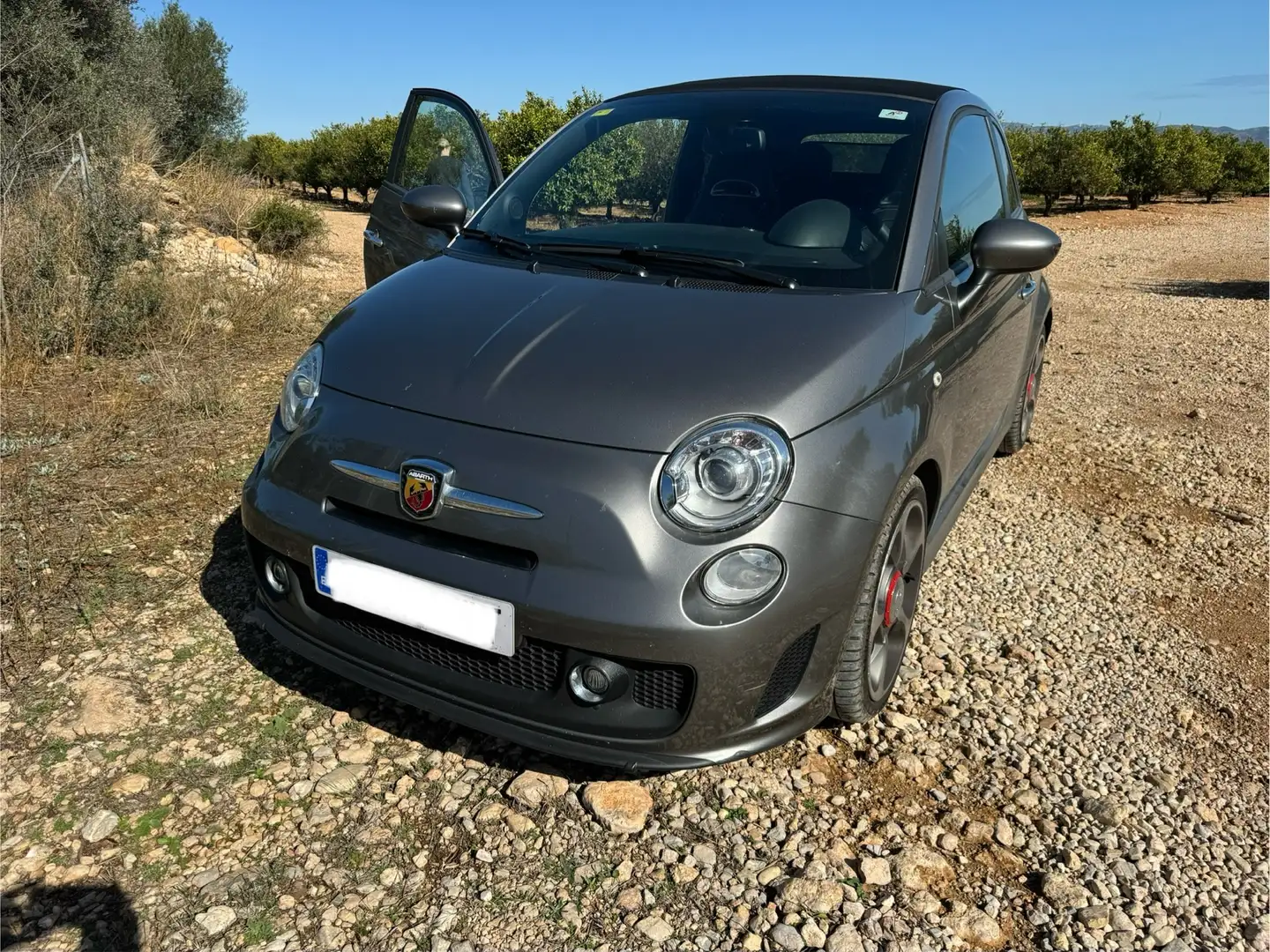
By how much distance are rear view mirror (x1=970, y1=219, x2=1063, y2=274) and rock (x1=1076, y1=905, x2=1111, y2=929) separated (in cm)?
172

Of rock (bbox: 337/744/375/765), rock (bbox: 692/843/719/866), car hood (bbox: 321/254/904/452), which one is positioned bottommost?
rock (bbox: 692/843/719/866)

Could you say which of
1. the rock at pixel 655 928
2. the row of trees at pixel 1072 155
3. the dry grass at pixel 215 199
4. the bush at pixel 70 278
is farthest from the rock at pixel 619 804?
the row of trees at pixel 1072 155

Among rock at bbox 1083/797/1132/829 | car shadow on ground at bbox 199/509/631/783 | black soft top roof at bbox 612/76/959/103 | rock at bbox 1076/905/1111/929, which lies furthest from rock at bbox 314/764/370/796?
black soft top roof at bbox 612/76/959/103

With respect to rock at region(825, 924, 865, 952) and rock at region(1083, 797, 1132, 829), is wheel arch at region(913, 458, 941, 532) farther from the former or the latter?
rock at region(825, 924, 865, 952)

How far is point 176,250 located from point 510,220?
24.5 feet

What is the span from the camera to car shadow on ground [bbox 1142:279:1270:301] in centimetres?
1021

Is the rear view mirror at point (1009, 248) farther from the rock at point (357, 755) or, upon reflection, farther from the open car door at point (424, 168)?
the open car door at point (424, 168)

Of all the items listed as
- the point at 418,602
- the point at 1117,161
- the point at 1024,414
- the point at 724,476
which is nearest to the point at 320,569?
the point at 418,602

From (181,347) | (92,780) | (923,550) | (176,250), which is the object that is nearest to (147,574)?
(92,780)

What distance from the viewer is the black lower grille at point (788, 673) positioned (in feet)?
6.75

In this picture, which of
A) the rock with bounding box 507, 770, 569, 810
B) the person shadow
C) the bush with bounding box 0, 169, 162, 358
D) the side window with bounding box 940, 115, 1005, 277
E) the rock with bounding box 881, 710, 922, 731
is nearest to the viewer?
the person shadow

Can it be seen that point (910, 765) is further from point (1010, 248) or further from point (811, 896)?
point (1010, 248)

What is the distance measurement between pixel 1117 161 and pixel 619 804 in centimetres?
2555

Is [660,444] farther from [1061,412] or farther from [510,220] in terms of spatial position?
[1061,412]
